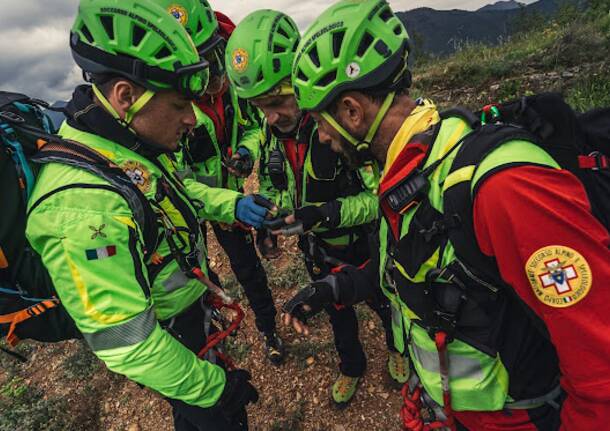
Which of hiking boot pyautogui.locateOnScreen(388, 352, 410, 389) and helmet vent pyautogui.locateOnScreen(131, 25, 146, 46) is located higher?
helmet vent pyautogui.locateOnScreen(131, 25, 146, 46)

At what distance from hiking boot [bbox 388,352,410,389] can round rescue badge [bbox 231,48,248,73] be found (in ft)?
12.1

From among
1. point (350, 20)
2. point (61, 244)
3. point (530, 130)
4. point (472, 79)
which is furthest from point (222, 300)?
point (472, 79)

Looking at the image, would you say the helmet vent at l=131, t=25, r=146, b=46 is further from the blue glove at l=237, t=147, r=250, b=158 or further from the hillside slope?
the hillside slope

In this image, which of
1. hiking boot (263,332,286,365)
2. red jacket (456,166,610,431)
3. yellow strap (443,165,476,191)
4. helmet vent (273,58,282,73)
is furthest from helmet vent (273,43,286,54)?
hiking boot (263,332,286,365)

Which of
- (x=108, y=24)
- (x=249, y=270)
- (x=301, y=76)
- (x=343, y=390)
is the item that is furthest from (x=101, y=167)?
(x=343, y=390)

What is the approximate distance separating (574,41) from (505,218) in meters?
9.63

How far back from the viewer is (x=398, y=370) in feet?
14.6

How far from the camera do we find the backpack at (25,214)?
1.91 meters

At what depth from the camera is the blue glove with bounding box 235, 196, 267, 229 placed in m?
3.49

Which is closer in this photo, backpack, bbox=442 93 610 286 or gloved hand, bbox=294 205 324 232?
backpack, bbox=442 93 610 286

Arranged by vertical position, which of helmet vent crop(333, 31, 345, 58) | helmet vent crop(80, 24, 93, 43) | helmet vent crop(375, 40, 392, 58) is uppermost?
helmet vent crop(80, 24, 93, 43)

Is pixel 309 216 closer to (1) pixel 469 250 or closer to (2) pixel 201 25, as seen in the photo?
(1) pixel 469 250

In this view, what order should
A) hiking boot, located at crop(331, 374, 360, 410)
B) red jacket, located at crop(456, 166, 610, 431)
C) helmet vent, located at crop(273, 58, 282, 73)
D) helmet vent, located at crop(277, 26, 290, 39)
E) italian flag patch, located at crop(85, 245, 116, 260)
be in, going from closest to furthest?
red jacket, located at crop(456, 166, 610, 431) < italian flag patch, located at crop(85, 245, 116, 260) < helmet vent, located at crop(273, 58, 282, 73) < helmet vent, located at crop(277, 26, 290, 39) < hiking boot, located at crop(331, 374, 360, 410)

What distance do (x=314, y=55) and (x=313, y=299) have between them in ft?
5.34
